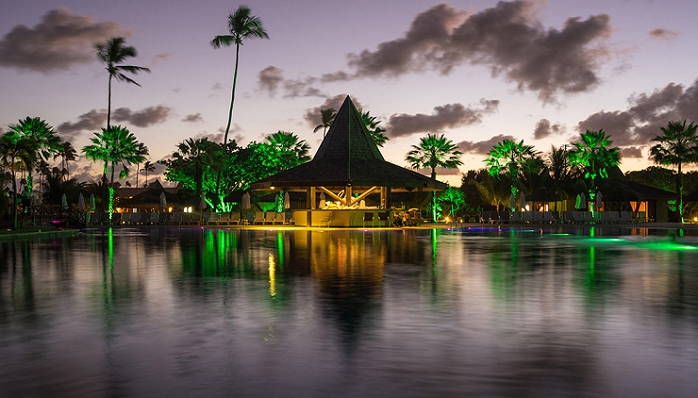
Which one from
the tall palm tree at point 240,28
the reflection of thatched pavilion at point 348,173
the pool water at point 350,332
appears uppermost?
the tall palm tree at point 240,28

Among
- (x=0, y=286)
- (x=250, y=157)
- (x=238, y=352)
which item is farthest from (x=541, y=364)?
(x=250, y=157)

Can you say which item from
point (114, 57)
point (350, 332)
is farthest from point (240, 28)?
point (350, 332)

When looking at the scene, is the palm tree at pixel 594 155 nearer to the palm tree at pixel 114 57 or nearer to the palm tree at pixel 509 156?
the palm tree at pixel 509 156

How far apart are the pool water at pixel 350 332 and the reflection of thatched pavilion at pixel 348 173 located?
30.0 metres

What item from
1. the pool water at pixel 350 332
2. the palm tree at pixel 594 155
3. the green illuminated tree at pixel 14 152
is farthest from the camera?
the palm tree at pixel 594 155

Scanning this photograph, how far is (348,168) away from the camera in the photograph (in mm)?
44656

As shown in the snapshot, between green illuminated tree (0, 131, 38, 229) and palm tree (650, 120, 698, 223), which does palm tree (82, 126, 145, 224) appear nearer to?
green illuminated tree (0, 131, 38, 229)

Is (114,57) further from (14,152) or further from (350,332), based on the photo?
(350,332)

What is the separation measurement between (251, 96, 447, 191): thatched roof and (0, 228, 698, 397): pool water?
30029mm

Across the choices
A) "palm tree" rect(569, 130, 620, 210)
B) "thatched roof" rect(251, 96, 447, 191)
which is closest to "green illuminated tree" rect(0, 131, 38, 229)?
"thatched roof" rect(251, 96, 447, 191)

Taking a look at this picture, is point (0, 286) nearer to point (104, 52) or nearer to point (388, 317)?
point (388, 317)

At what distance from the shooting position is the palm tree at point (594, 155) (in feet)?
213

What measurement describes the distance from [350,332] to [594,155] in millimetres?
62410

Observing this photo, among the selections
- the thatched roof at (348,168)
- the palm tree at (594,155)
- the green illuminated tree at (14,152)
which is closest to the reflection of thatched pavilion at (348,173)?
the thatched roof at (348,168)
